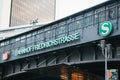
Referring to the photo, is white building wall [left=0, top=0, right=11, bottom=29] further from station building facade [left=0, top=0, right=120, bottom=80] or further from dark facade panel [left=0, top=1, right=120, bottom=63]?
dark facade panel [left=0, top=1, right=120, bottom=63]

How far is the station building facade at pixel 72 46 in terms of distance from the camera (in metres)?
38.8

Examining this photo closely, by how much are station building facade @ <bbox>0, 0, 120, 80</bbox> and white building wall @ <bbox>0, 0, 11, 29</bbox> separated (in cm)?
9747

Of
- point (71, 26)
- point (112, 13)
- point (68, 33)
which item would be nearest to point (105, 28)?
point (112, 13)

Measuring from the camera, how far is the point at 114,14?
128ft

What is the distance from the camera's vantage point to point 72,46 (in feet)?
141

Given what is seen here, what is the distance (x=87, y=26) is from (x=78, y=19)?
3.08 metres

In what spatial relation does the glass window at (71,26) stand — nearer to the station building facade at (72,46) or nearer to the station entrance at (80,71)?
the station building facade at (72,46)

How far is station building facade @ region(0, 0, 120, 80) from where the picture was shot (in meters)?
38.8

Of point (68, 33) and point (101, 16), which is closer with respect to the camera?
point (101, 16)

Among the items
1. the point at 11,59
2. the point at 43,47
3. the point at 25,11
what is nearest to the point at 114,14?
the point at 43,47

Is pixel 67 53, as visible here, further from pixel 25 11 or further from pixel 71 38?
pixel 25 11

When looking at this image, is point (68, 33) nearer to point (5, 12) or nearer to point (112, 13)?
point (112, 13)

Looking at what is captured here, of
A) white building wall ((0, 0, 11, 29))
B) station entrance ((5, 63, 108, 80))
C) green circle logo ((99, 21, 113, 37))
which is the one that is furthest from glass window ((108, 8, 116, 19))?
white building wall ((0, 0, 11, 29))

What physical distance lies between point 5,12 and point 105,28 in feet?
430
